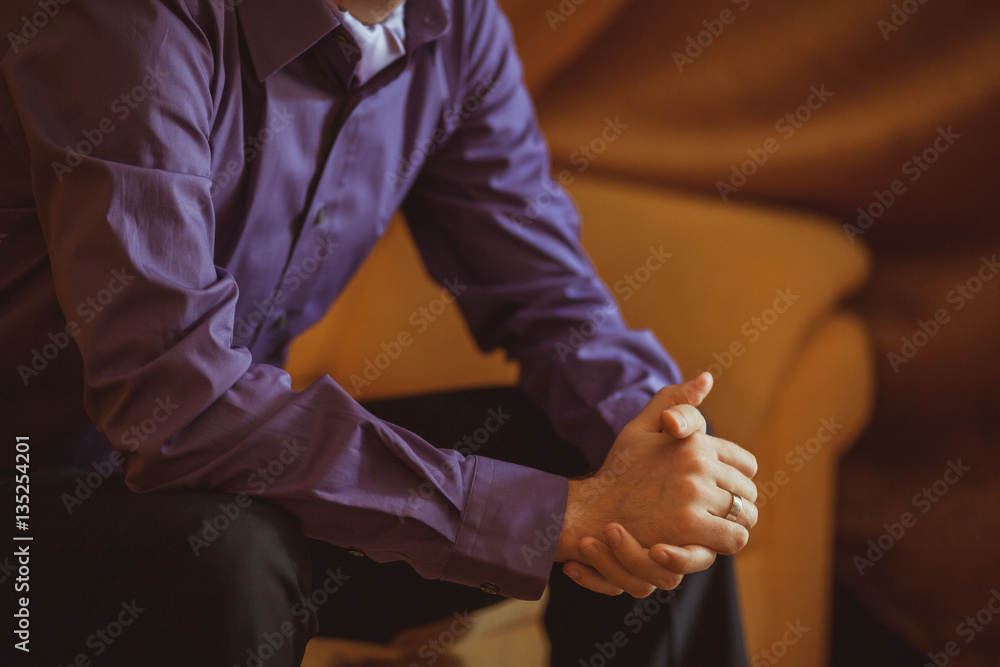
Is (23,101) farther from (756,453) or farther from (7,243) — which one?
(756,453)

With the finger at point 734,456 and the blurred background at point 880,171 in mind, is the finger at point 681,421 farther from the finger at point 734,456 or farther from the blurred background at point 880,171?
the blurred background at point 880,171

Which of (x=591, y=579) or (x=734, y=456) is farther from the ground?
(x=734, y=456)

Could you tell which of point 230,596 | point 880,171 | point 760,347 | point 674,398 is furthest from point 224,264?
point 880,171

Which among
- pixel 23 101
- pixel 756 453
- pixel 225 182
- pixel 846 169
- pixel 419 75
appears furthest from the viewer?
pixel 846 169

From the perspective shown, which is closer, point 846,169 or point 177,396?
point 177,396

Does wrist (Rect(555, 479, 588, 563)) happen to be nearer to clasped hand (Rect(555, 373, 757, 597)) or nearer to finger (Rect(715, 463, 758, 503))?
clasped hand (Rect(555, 373, 757, 597))

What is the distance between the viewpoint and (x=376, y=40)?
0.75 m

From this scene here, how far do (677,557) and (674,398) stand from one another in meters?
0.16

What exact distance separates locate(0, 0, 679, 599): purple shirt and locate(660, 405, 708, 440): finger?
11 cm

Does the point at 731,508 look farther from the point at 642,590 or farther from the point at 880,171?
the point at 880,171

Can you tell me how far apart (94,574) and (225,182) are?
34cm

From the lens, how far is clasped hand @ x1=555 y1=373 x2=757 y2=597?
617mm

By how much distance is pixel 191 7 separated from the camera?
615 millimetres

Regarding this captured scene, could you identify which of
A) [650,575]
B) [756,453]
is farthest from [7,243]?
[756,453]
